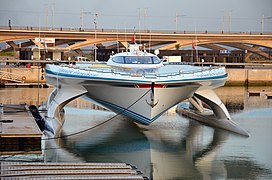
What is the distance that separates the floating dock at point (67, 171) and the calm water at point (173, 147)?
3697 mm

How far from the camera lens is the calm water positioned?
1938cm

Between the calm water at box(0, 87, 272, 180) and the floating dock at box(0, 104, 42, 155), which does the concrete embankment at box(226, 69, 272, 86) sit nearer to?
the calm water at box(0, 87, 272, 180)

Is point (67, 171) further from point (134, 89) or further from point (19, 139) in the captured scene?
point (134, 89)

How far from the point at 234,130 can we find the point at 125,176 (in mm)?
13787

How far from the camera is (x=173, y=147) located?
23.4 meters

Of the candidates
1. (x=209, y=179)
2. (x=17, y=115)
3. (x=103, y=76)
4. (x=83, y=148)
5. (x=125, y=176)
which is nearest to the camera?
(x=125, y=176)

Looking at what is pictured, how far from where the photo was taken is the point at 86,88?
85.2 ft

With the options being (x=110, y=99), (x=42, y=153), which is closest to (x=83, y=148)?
(x=42, y=153)

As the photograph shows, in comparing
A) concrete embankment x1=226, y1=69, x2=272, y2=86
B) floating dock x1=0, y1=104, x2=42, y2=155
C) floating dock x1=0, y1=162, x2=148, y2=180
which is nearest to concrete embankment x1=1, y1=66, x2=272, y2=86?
concrete embankment x1=226, y1=69, x2=272, y2=86

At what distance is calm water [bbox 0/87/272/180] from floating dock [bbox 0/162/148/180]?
12.1 feet

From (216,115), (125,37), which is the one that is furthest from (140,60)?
(125,37)

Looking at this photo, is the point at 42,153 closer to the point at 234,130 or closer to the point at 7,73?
the point at 234,130

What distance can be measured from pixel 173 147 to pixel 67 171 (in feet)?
31.8

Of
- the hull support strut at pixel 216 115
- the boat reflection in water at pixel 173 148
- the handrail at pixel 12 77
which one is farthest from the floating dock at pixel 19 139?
the handrail at pixel 12 77
